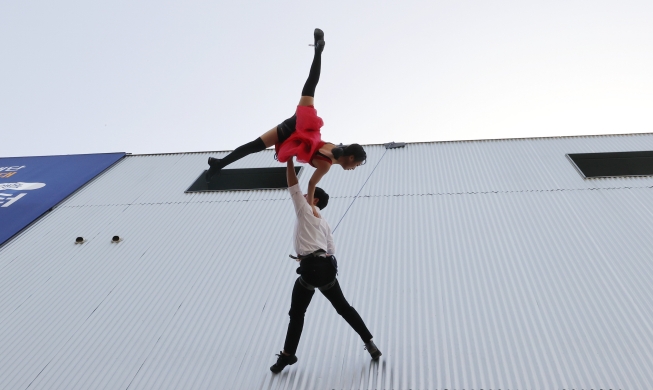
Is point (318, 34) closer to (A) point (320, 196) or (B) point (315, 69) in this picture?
(B) point (315, 69)

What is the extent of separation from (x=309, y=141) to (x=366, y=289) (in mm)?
2121

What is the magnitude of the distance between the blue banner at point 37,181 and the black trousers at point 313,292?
5.54 m

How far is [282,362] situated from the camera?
4379 millimetres

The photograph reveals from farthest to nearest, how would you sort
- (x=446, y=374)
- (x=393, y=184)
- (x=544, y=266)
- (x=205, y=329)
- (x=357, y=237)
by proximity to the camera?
(x=393, y=184) → (x=357, y=237) → (x=544, y=266) → (x=205, y=329) → (x=446, y=374)

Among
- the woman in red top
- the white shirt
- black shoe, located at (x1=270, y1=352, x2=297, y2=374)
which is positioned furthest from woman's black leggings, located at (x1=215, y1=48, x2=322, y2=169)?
black shoe, located at (x1=270, y1=352, x2=297, y2=374)

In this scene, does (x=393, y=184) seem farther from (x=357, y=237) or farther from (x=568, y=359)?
(x=568, y=359)

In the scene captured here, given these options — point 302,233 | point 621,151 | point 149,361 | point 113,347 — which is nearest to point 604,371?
point 302,233

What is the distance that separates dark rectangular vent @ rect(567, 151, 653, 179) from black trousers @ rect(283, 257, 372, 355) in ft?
19.0

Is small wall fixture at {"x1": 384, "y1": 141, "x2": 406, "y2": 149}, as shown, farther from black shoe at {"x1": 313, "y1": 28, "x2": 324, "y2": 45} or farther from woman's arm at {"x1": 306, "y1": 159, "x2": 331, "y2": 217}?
woman's arm at {"x1": 306, "y1": 159, "x2": 331, "y2": 217}

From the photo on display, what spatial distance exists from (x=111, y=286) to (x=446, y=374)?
389cm

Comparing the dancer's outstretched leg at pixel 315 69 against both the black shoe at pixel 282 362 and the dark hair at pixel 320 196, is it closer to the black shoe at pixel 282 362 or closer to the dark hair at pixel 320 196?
the dark hair at pixel 320 196

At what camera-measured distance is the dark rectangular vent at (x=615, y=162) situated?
8531 mm

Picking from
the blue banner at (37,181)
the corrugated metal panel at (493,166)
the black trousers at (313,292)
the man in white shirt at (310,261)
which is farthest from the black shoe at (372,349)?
the blue banner at (37,181)

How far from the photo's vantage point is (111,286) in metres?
6.10
